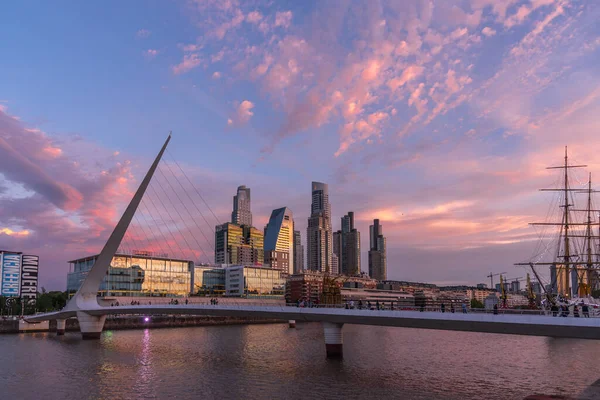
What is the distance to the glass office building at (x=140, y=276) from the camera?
140000mm

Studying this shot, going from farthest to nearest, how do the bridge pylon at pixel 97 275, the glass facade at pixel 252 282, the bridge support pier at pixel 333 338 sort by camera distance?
1. the glass facade at pixel 252 282
2. the bridge pylon at pixel 97 275
3. the bridge support pier at pixel 333 338

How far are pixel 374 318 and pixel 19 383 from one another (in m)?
26.9

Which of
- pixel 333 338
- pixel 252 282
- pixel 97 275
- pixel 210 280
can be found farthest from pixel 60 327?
pixel 252 282

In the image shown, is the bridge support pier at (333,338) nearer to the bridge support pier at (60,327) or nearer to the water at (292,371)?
the water at (292,371)

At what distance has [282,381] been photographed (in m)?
36.6

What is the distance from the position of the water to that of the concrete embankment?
2721 centimetres

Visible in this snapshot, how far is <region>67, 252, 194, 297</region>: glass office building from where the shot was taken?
140000 millimetres

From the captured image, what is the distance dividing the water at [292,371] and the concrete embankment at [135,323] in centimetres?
2721

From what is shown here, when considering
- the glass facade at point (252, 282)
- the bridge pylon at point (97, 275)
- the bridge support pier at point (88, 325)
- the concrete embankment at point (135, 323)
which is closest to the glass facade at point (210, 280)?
the glass facade at point (252, 282)

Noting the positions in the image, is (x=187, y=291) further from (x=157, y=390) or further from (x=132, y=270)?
(x=157, y=390)

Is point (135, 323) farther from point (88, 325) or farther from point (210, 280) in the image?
point (210, 280)

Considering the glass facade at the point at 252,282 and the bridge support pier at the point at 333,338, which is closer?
the bridge support pier at the point at 333,338

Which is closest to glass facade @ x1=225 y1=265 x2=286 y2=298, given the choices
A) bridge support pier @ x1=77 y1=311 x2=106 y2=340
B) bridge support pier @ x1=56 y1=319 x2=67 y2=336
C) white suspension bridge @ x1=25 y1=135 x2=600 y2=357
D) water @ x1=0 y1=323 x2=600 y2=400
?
bridge support pier @ x1=56 y1=319 x2=67 y2=336

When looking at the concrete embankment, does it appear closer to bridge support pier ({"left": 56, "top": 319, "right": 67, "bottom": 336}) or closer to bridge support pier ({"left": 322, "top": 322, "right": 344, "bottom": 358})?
bridge support pier ({"left": 56, "top": 319, "right": 67, "bottom": 336})
